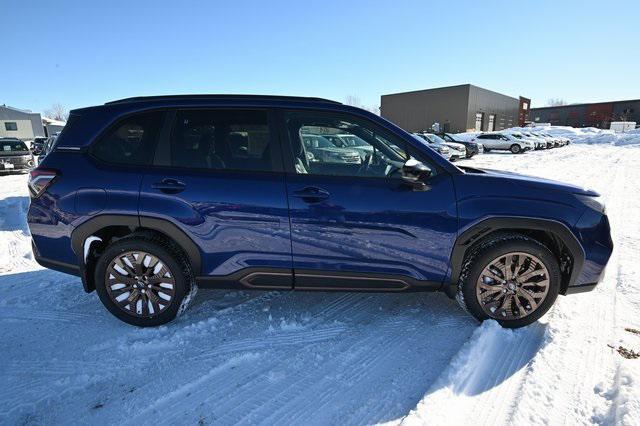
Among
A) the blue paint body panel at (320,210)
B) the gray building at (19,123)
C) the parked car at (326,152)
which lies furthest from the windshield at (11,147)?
the gray building at (19,123)

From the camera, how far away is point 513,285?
10.1 feet

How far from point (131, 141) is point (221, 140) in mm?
774

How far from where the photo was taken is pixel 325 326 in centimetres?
319

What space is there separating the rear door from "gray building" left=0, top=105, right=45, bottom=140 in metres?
59.1

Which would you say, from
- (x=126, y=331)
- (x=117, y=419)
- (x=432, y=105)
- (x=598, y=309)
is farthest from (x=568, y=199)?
(x=432, y=105)

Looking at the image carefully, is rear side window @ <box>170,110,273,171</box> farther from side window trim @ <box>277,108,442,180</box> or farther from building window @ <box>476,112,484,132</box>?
building window @ <box>476,112,484,132</box>

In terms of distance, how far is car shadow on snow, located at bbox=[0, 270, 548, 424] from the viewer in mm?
2342

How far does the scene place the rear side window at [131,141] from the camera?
10.1 feet

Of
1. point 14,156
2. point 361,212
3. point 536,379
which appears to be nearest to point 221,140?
point 361,212

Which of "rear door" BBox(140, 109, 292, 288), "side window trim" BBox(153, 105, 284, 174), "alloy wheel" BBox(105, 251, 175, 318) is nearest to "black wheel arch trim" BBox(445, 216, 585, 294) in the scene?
"rear door" BBox(140, 109, 292, 288)

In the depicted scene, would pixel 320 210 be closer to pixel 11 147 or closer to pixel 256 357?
pixel 256 357

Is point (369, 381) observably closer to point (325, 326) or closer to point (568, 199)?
point (325, 326)

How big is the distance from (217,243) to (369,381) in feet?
5.14

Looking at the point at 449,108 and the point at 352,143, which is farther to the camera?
the point at 449,108
